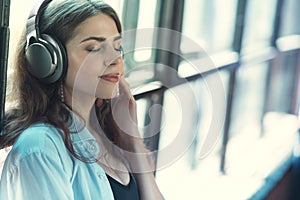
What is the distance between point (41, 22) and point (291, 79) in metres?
1.46

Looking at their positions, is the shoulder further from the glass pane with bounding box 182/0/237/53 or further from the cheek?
the glass pane with bounding box 182/0/237/53

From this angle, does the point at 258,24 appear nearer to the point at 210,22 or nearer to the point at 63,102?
the point at 210,22

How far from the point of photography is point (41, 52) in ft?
2.54

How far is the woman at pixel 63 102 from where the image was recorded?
2.53 ft

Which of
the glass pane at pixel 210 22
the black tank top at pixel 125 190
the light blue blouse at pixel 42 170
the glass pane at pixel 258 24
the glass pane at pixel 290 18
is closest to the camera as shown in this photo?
the light blue blouse at pixel 42 170

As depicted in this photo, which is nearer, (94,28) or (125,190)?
(94,28)

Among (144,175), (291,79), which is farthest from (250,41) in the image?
(144,175)

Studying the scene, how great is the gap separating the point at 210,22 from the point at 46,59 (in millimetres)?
588

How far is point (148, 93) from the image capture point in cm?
101

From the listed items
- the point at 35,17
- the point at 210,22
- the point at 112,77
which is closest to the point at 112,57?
the point at 112,77

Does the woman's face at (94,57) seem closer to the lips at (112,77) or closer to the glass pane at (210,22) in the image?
the lips at (112,77)

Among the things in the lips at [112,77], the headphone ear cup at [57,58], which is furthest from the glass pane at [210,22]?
the headphone ear cup at [57,58]

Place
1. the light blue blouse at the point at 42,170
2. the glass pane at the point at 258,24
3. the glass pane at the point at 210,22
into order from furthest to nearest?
the glass pane at the point at 258,24 < the glass pane at the point at 210,22 < the light blue blouse at the point at 42,170

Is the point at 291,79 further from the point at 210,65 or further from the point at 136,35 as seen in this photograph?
the point at 136,35
